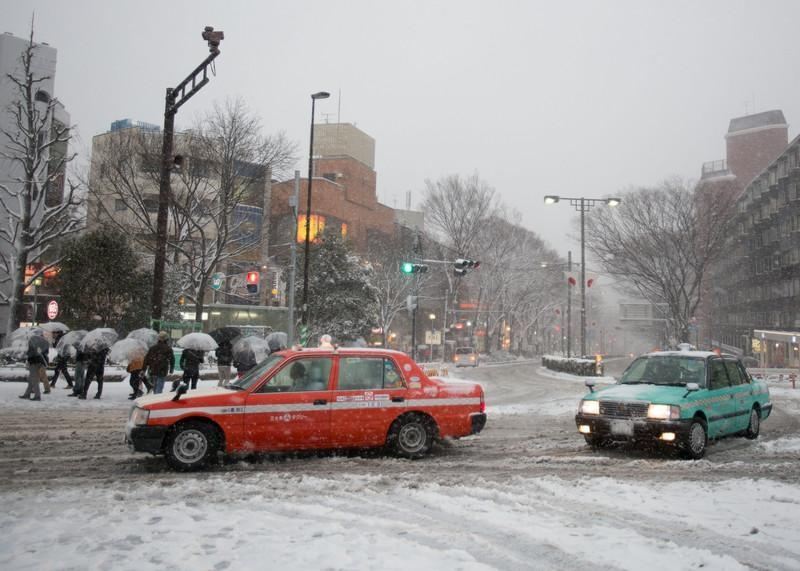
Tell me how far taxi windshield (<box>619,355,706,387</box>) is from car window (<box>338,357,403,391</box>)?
4084 mm

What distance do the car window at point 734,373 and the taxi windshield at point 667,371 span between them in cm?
82

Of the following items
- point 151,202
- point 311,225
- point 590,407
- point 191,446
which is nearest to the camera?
point 191,446

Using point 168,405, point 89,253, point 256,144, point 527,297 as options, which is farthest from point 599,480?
point 527,297

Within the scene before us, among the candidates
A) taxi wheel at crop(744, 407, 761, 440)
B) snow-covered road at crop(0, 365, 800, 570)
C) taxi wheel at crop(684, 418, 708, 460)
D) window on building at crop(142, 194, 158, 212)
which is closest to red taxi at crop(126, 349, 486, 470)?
snow-covered road at crop(0, 365, 800, 570)

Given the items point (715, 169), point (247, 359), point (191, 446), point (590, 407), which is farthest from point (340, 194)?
point (715, 169)

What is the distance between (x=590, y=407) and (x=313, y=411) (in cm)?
416

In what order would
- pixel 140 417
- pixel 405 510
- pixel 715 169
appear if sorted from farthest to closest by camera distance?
pixel 715 169, pixel 140 417, pixel 405 510

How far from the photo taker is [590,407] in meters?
9.13

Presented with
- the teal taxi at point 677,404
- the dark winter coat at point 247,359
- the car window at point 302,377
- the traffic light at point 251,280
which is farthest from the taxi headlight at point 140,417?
the traffic light at point 251,280

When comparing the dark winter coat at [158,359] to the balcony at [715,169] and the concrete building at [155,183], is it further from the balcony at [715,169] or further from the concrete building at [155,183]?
the balcony at [715,169]

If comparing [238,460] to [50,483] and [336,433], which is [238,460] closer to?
A: [336,433]

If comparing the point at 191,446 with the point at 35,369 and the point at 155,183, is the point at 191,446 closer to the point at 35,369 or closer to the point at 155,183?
the point at 35,369

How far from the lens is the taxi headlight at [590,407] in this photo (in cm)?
903

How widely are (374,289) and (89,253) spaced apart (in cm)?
1715
